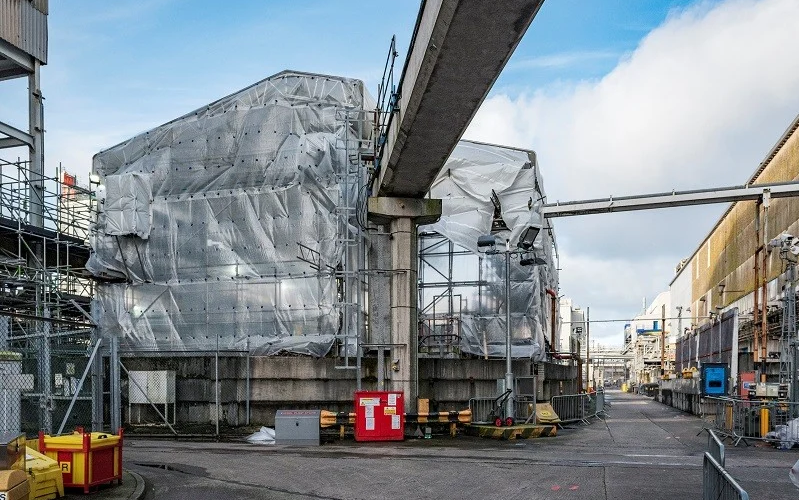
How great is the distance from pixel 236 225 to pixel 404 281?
283 inches

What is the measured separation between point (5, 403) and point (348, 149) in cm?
1394

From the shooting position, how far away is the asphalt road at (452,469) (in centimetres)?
1323

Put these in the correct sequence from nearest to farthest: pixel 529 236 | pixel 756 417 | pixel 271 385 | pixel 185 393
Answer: pixel 756 417, pixel 529 236, pixel 271 385, pixel 185 393

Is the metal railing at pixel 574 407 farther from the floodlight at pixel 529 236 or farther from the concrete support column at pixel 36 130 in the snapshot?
the concrete support column at pixel 36 130

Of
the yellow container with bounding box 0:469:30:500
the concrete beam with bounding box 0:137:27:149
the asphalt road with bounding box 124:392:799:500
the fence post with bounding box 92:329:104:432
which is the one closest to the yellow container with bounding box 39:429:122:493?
the asphalt road with bounding box 124:392:799:500

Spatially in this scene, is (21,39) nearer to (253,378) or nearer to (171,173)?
(171,173)

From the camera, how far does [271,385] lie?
2456cm

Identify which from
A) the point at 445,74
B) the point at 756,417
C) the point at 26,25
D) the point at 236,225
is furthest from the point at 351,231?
the point at 26,25

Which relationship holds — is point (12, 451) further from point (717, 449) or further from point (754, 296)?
point (754, 296)

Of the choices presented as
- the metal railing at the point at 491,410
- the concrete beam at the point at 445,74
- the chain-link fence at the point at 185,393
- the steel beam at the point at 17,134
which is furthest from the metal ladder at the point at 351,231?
the steel beam at the point at 17,134

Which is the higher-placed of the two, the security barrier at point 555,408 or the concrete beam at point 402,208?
the concrete beam at point 402,208

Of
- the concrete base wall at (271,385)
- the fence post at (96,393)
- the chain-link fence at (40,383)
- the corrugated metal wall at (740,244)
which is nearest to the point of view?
the chain-link fence at (40,383)

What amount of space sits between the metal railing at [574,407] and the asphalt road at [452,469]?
5.01 meters

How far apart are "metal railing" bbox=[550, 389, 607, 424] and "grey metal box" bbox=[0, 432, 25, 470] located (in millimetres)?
19844
